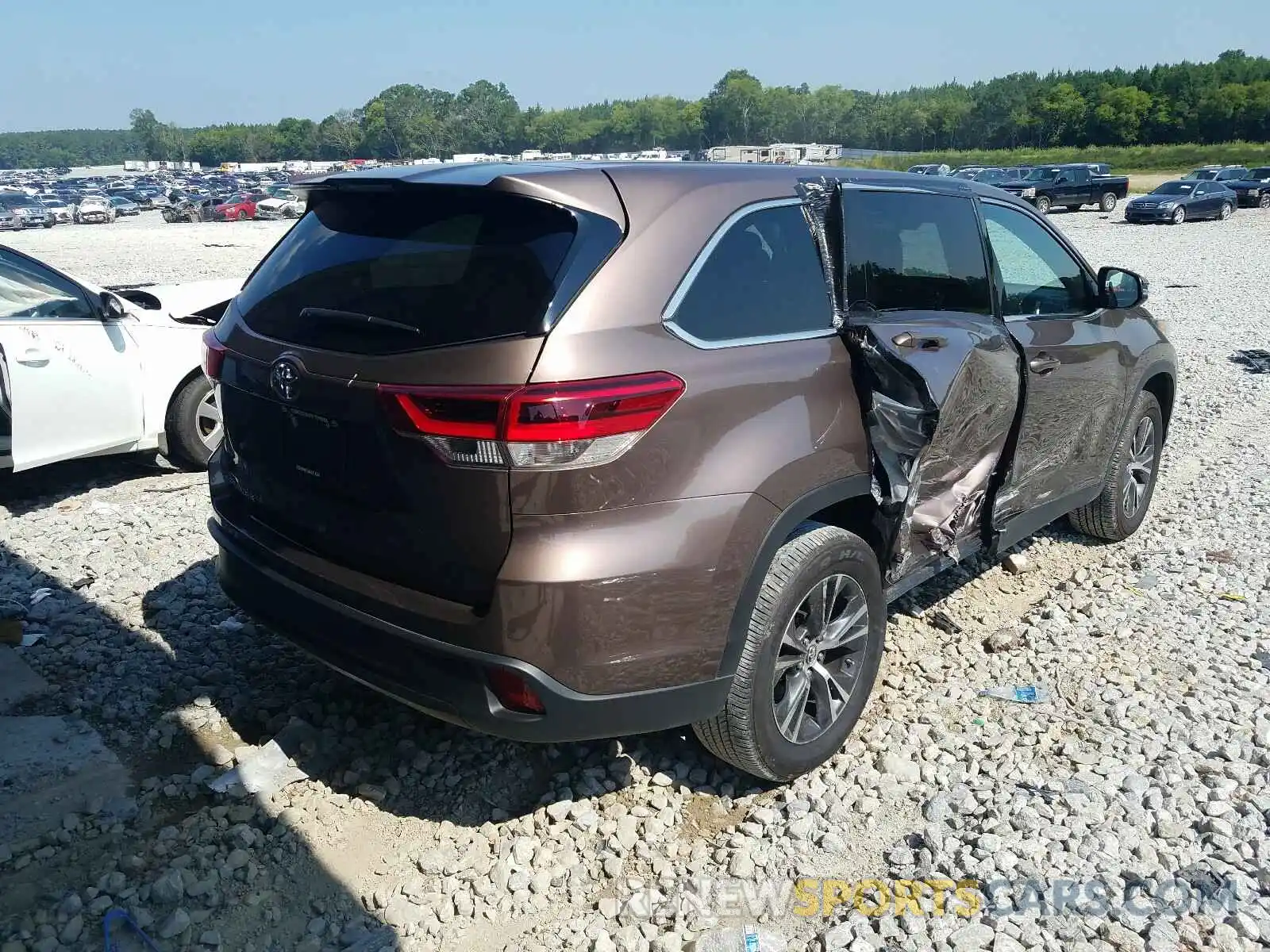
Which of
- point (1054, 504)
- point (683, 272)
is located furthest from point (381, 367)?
point (1054, 504)

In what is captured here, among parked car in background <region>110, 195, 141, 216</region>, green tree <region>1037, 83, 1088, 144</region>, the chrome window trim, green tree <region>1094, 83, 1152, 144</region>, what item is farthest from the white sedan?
green tree <region>1037, 83, 1088, 144</region>

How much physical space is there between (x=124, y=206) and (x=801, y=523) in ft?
220

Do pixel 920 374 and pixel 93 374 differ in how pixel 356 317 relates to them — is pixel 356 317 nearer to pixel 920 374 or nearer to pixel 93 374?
pixel 920 374

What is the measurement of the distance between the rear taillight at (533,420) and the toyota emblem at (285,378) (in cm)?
43

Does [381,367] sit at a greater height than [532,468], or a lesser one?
greater

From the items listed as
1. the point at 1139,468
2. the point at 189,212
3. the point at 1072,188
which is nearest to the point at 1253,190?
the point at 1072,188

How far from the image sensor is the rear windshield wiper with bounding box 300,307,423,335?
8.57 ft

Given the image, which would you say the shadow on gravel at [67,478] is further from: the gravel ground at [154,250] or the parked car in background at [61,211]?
the parked car in background at [61,211]

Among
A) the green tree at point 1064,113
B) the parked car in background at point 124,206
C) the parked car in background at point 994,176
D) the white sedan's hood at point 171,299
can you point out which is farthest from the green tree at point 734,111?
the white sedan's hood at point 171,299

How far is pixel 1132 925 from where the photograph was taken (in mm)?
2629

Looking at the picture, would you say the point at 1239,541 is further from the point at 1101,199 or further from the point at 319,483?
the point at 1101,199

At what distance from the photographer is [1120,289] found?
4.80 metres

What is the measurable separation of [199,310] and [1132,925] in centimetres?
621

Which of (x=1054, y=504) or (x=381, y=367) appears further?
(x=1054, y=504)
